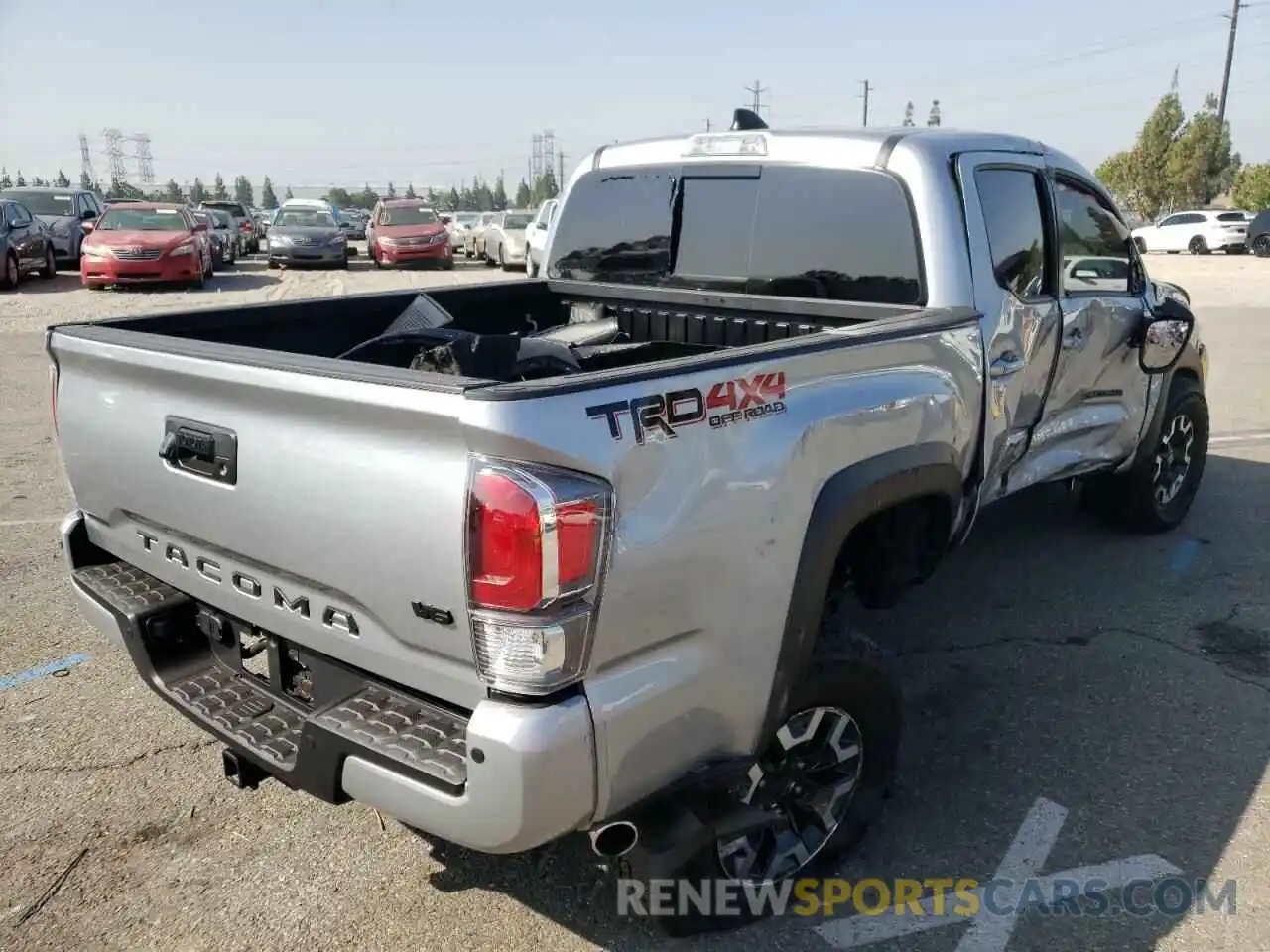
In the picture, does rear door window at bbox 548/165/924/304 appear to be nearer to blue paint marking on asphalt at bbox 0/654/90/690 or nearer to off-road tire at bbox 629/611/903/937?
off-road tire at bbox 629/611/903/937

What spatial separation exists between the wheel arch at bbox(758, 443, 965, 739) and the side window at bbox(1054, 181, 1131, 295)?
74.6 inches

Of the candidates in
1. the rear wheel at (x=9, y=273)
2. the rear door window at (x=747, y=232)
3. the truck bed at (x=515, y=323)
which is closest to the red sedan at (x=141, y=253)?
the rear wheel at (x=9, y=273)

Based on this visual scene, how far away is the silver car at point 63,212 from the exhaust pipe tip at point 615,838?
74.7ft

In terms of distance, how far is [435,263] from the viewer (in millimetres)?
24547

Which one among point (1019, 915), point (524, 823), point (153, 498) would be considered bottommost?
point (1019, 915)

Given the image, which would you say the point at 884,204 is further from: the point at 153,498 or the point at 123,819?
the point at 123,819

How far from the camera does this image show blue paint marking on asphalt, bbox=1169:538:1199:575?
5.16m

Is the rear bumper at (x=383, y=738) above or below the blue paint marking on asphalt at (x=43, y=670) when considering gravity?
above

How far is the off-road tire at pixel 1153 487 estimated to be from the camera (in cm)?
529

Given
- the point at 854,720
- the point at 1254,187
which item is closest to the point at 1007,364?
the point at 854,720

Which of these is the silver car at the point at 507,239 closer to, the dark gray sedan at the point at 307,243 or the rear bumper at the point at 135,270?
the dark gray sedan at the point at 307,243

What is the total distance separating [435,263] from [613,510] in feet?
77.5

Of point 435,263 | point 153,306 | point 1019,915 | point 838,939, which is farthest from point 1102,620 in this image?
point 435,263

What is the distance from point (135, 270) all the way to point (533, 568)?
1828 centimetres
